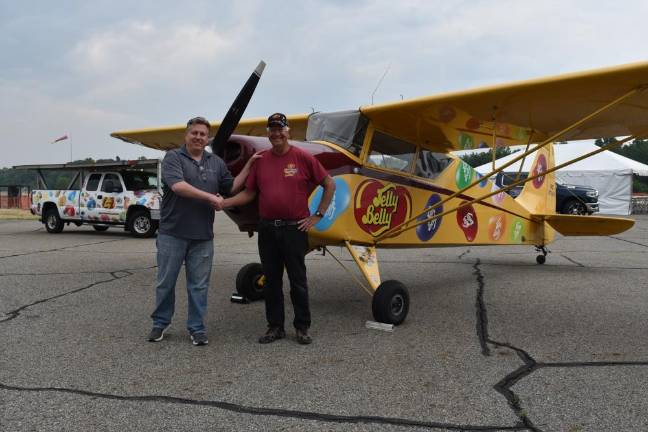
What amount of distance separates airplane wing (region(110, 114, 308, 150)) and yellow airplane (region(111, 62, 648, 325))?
1.08 ft

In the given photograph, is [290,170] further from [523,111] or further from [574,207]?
[574,207]

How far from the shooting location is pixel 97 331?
4207 millimetres

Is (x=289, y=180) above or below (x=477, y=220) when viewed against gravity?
above

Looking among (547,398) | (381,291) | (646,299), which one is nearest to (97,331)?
(381,291)

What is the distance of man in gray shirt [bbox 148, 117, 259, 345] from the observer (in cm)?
382

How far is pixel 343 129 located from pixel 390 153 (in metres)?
0.66

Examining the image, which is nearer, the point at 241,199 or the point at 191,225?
the point at 191,225

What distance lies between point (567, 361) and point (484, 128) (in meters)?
3.05

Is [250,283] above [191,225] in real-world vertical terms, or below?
below

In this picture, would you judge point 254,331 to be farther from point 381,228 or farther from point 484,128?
point 484,128

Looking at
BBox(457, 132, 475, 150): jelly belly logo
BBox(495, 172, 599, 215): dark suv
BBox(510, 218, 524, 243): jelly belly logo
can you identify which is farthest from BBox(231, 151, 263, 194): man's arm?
BBox(495, 172, 599, 215): dark suv

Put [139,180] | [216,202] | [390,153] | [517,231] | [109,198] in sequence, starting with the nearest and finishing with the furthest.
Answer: [216,202]
[390,153]
[517,231]
[109,198]
[139,180]

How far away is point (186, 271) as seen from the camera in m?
3.95

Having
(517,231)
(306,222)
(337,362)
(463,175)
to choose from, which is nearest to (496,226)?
(517,231)
